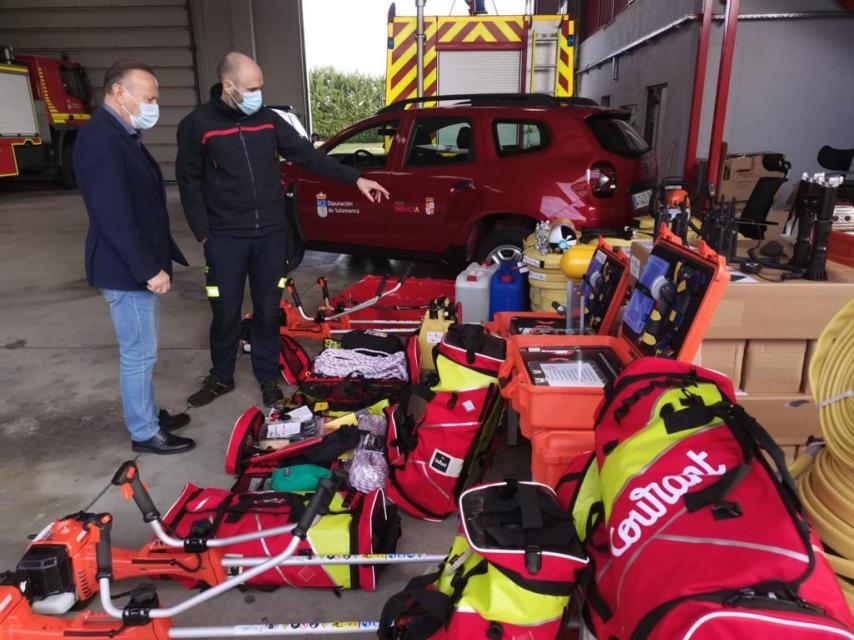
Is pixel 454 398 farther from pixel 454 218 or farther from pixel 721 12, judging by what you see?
pixel 721 12

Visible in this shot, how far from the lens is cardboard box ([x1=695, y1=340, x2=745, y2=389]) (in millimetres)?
2660

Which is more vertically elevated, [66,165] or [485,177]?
[485,177]

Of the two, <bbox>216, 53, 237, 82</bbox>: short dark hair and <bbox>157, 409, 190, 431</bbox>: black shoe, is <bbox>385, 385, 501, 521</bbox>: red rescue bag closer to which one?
<bbox>157, 409, 190, 431</bbox>: black shoe

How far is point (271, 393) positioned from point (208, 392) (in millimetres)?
439

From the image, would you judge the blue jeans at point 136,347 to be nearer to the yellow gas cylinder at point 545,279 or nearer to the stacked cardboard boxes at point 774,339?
the yellow gas cylinder at point 545,279

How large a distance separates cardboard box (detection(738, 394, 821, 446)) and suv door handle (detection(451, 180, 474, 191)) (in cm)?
336

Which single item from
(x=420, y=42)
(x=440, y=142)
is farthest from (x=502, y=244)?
(x=420, y=42)

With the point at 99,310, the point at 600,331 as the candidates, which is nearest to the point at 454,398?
the point at 600,331

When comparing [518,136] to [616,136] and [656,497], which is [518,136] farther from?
[656,497]

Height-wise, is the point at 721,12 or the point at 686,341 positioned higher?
the point at 721,12

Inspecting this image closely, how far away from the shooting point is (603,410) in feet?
6.05

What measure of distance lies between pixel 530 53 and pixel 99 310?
18.3 feet

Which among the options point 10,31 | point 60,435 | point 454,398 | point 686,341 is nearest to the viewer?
point 686,341

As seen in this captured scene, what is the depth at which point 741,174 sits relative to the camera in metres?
7.39
